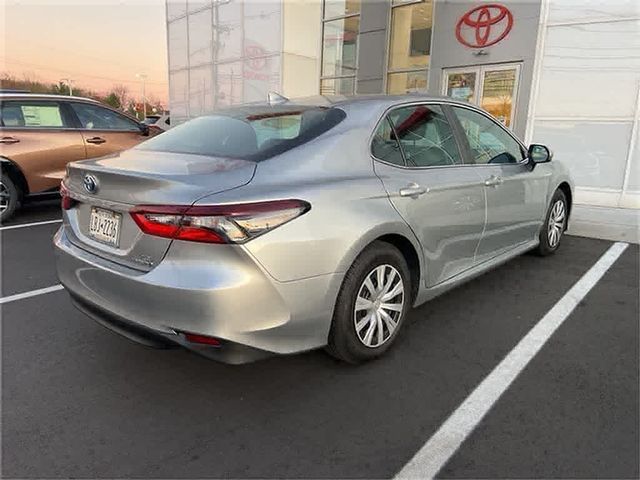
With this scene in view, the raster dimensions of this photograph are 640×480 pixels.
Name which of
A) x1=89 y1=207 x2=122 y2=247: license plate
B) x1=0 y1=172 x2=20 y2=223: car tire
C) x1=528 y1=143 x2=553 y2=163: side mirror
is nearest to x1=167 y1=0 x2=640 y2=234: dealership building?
x1=0 y1=172 x2=20 y2=223: car tire

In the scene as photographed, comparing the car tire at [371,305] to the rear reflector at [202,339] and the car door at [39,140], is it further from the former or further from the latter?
the car door at [39,140]

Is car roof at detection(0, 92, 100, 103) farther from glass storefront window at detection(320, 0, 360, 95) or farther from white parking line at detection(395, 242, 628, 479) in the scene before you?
glass storefront window at detection(320, 0, 360, 95)

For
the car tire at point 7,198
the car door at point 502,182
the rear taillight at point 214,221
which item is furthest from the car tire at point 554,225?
the car tire at point 7,198

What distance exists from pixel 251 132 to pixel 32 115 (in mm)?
5289

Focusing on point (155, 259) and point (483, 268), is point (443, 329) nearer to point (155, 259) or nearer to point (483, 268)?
point (483, 268)

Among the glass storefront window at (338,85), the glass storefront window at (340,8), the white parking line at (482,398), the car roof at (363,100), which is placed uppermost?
the glass storefront window at (340,8)

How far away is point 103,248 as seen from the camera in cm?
246

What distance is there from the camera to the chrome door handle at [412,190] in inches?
111

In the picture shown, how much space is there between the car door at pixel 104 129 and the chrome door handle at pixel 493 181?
528 centimetres

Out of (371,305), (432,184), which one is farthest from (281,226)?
(432,184)

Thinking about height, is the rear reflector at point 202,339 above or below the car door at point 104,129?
below

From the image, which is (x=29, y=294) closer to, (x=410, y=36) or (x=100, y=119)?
(x=100, y=119)

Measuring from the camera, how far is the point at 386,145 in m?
2.92

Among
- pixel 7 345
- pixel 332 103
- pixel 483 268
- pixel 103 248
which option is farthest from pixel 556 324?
pixel 7 345
